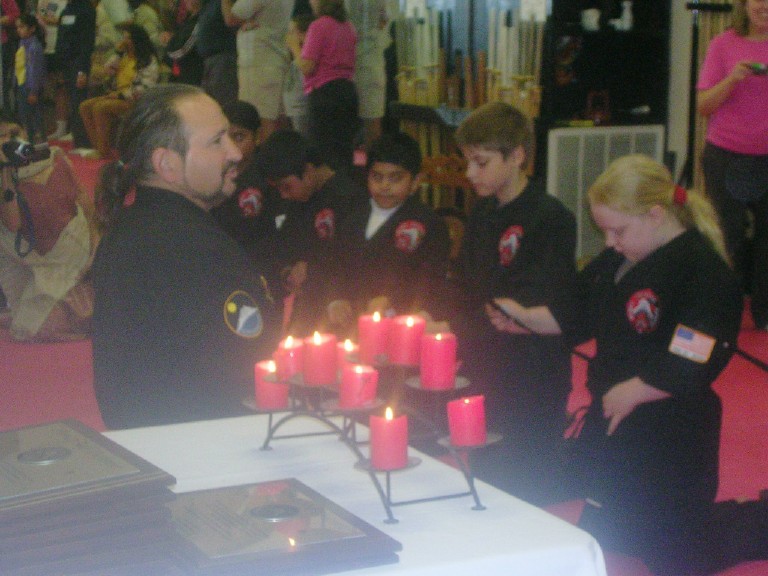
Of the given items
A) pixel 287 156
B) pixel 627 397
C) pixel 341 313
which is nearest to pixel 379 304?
pixel 341 313

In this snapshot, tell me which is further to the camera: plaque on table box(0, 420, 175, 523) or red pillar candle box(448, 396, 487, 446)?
red pillar candle box(448, 396, 487, 446)

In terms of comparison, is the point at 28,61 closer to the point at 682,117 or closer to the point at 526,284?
the point at 682,117

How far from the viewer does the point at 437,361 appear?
6.10 ft

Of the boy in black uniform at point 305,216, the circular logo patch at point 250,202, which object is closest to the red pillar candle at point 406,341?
the boy in black uniform at point 305,216

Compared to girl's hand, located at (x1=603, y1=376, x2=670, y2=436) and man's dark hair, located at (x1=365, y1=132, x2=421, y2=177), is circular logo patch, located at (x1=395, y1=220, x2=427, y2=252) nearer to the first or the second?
man's dark hair, located at (x1=365, y1=132, x2=421, y2=177)

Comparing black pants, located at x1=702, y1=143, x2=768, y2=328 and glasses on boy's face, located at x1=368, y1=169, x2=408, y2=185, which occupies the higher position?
glasses on boy's face, located at x1=368, y1=169, x2=408, y2=185

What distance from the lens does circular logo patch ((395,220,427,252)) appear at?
12.8 ft

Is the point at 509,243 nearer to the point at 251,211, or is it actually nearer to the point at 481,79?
the point at 251,211

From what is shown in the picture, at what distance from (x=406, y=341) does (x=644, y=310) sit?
104 centimetres

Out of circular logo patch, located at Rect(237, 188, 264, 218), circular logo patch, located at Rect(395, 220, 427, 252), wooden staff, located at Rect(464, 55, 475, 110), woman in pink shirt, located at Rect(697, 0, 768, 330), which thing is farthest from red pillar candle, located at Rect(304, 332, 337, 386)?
wooden staff, located at Rect(464, 55, 475, 110)

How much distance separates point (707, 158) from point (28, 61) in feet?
26.9

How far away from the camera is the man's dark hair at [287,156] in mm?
4383

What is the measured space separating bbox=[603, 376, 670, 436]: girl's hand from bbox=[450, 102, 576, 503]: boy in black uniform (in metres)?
0.45

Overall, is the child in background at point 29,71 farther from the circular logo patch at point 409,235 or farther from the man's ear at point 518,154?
the man's ear at point 518,154
